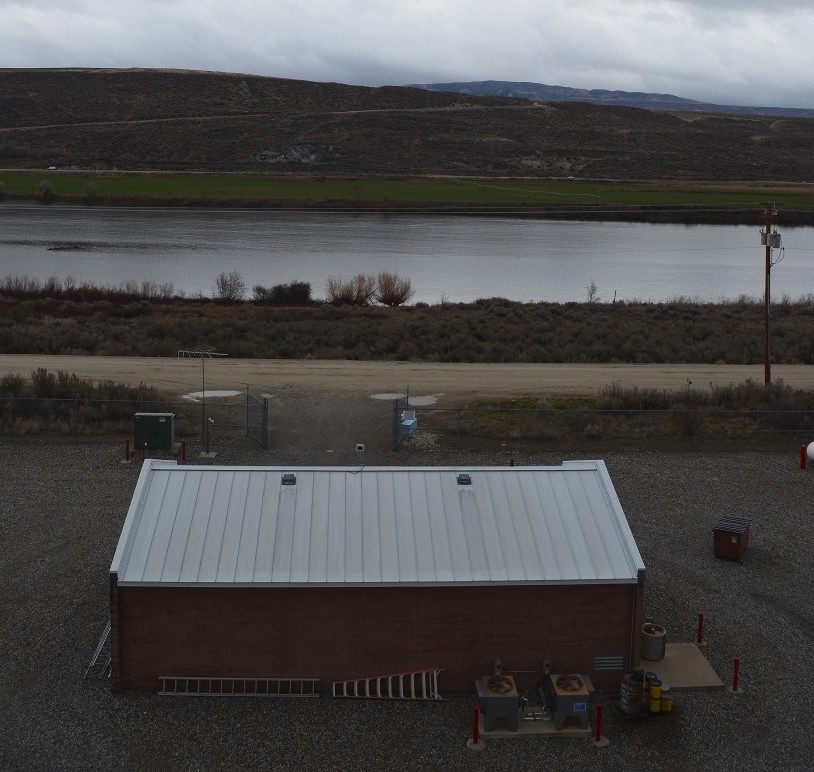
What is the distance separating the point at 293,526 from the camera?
13.0 meters

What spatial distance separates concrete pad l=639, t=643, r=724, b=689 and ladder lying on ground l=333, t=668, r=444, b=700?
270 cm

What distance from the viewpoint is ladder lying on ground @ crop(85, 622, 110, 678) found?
509 inches

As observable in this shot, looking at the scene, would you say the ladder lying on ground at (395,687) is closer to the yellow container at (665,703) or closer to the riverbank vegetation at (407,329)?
the yellow container at (665,703)

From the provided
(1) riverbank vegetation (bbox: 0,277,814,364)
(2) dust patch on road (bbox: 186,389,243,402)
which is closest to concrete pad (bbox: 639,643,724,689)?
(2) dust patch on road (bbox: 186,389,243,402)

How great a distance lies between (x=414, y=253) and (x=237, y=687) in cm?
5997

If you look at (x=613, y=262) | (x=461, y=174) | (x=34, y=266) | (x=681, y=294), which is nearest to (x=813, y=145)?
(x=461, y=174)

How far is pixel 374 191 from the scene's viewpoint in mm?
93375

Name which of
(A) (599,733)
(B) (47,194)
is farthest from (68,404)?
(B) (47,194)

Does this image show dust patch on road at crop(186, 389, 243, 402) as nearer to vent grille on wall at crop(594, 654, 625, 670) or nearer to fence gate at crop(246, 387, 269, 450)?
fence gate at crop(246, 387, 269, 450)

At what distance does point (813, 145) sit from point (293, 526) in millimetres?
137984

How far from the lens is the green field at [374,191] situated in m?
89.4

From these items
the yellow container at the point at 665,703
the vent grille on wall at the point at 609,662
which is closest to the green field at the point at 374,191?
the vent grille on wall at the point at 609,662

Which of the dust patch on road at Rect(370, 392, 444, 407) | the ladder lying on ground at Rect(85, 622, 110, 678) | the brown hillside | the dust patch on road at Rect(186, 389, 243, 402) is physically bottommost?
the ladder lying on ground at Rect(85, 622, 110, 678)

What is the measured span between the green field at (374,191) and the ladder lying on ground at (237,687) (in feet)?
256
